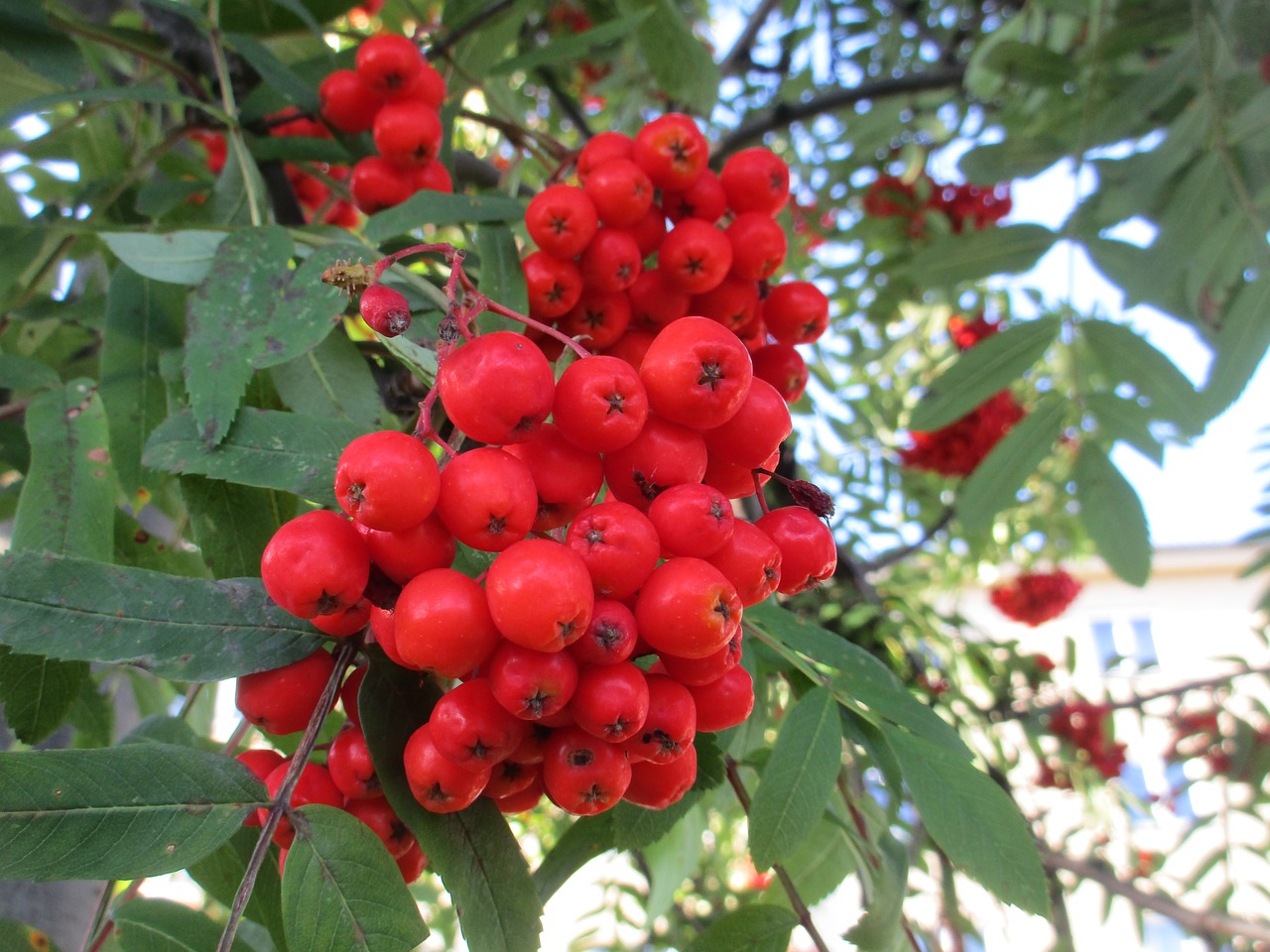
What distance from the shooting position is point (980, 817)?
976 mm

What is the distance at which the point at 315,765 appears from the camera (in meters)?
0.97

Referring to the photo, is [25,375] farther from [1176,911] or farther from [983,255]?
[1176,911]

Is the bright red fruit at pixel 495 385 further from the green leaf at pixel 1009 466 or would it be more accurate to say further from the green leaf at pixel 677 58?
the green leaf at pixel 1009 466

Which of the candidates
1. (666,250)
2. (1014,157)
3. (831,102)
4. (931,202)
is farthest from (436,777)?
(931,202)

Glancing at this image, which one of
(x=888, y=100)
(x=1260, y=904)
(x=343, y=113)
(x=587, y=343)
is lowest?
(x=1260, y=904)

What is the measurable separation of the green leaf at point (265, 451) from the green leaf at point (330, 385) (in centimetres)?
13

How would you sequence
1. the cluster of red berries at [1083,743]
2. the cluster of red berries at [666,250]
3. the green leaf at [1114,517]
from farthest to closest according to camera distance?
the cluster of red berries at [1083,743]
the green leaf at [1114,517]
the cluster of red berries at [666,250]

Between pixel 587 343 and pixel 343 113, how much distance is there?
59cm

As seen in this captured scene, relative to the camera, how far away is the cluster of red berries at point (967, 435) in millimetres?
3400

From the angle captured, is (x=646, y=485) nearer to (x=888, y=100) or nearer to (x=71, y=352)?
(x=71, y=352)

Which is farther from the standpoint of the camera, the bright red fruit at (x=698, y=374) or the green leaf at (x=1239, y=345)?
the green leaf at (x=1239, y=345)

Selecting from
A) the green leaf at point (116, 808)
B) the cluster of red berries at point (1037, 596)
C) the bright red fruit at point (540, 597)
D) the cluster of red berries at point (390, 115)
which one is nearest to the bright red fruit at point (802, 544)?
the bright red fruit at point (540, 597)

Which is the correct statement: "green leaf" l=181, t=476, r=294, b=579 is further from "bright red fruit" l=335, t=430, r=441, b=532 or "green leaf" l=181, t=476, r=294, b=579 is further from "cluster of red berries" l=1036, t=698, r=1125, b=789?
"cluster of red berries" l=1036, t=698, r=1125, b=789

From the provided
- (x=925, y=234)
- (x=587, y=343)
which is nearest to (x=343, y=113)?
(x=587, y=343)
